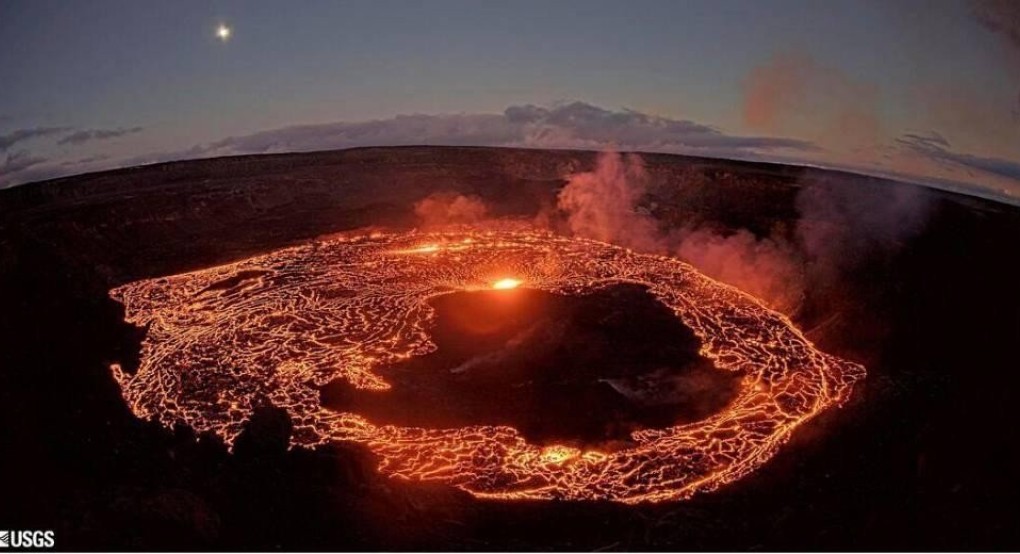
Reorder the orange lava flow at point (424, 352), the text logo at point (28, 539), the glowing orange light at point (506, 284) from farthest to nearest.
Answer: the glowing orange light at point (506, 284), the orange lava flow at point (424, 352), the text logo at point (28, 539)

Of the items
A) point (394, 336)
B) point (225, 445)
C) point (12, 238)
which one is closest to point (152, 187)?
point (12, 238)

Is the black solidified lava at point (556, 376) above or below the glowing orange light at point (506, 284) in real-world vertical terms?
below

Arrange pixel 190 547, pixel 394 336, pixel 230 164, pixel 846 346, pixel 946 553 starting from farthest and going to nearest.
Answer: pixel 230 164
pixel 394 336
pixel 846 346
pixel 190 547
pixel 946 553

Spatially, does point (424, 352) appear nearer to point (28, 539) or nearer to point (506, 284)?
point (506, 284)

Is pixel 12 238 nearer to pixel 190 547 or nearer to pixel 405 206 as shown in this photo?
pixel 405 206

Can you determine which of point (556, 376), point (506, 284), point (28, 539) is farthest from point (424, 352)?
point (28, 539)

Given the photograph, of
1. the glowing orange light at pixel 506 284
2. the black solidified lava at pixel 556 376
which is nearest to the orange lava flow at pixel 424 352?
the glowing orange light at pixel 506 284

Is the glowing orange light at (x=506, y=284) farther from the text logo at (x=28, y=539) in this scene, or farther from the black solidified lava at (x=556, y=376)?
the text logo at (x=28, y=539)
